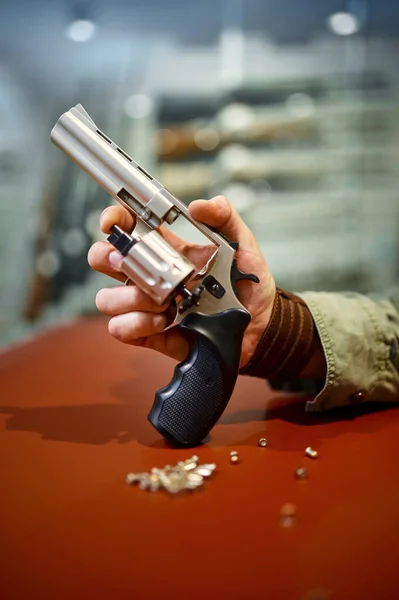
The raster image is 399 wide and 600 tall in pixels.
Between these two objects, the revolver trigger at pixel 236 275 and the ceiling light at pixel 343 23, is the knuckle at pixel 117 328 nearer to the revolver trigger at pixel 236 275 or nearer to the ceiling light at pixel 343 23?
the revolver trigger at pixel 236 275

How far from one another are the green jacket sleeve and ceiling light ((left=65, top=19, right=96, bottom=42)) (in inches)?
74.5

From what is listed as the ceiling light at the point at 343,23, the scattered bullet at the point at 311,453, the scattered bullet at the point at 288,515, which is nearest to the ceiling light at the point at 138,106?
the ceiling light at the point at 343,23

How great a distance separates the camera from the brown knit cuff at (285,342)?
1.09 m

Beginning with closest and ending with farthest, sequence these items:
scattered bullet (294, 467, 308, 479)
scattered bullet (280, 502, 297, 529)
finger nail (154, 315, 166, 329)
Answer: scattered bullet (280, 502, 297, 529) < scattered bullet (294, 467, 308, 479) < finger nail (154, 315, 166, 329)

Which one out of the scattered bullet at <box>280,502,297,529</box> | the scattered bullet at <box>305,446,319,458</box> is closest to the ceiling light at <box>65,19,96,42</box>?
the scattered bullet at <box>305,446,319,458</box>

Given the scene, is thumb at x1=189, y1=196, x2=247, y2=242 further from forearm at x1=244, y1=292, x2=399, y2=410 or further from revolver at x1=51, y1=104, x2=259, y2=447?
forearm at x1=244, y1=292, x2=399, y2=410

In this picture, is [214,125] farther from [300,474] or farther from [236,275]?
[300,474]

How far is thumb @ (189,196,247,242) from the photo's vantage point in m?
1.00

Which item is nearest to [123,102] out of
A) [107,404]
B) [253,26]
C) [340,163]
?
[253,26]

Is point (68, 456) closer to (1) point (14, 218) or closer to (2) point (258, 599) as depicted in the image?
(2) point (258, 599)

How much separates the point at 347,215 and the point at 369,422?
6.52 ft

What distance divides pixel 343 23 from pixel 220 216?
7.23ft

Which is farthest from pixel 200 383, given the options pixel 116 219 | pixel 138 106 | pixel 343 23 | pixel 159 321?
pixel 343 23

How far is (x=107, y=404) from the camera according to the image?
122 cm
